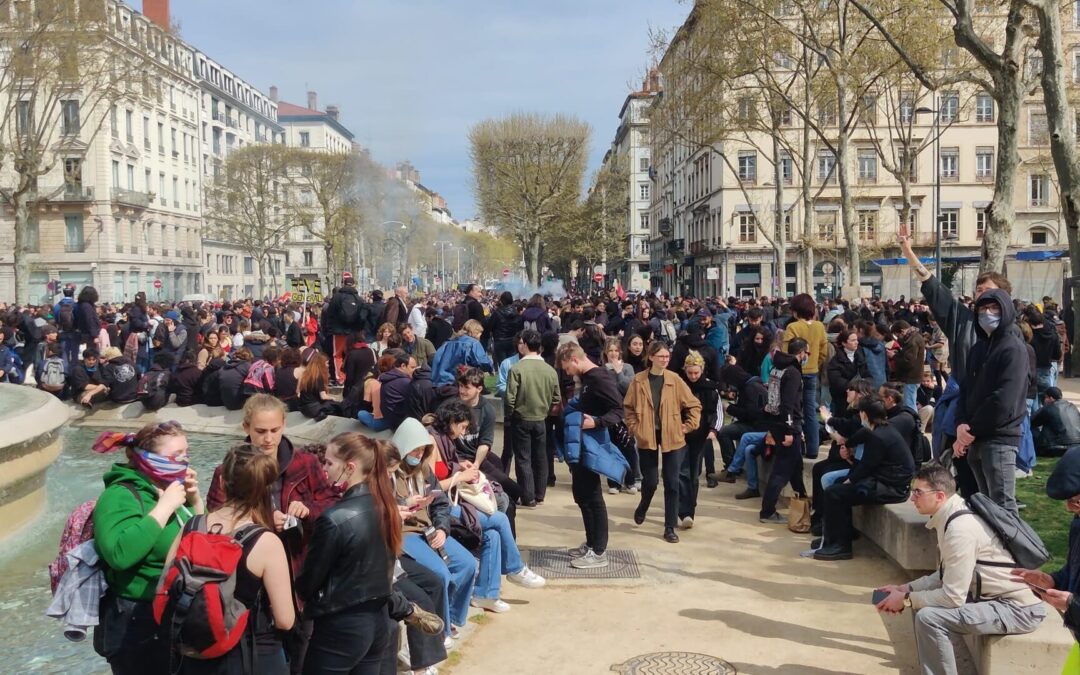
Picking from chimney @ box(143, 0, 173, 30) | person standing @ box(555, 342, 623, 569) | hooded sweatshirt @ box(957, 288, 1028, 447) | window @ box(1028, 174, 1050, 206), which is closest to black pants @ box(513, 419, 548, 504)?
person standing @ box(555, 342, 623, 569)

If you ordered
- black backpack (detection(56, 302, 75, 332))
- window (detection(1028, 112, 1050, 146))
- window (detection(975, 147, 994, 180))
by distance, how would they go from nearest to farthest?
black backpack (detection(56, 302, 75, 332))
window (detection(1028, 112, 1050, 146))
window (detection(975, 147, 994, 180))

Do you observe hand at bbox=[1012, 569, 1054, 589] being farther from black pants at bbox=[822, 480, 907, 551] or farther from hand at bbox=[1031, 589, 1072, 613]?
black pants at bbox=[822, 480, 907, 551]

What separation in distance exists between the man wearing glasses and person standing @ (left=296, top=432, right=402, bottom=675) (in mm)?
2847

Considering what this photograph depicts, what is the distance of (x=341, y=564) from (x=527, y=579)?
3510mm

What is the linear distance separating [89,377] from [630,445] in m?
9.21

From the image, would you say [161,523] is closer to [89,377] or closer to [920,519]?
[920,519]

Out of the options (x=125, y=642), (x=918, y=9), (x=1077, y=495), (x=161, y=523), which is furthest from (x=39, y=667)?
(x=918, y=9)

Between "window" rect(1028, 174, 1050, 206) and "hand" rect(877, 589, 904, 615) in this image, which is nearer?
"hand" rect(877, 589, 904, 615)

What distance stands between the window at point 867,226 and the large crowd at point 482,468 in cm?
4502

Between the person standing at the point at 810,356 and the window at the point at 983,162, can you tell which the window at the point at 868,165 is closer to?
the window at the point at 983,162

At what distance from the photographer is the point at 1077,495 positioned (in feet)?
12.9

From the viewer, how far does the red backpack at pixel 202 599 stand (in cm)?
352

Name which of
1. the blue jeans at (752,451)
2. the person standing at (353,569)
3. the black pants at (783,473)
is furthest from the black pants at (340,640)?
the blue jeans at (752,451)

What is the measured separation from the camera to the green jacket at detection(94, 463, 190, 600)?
12.3 ft
